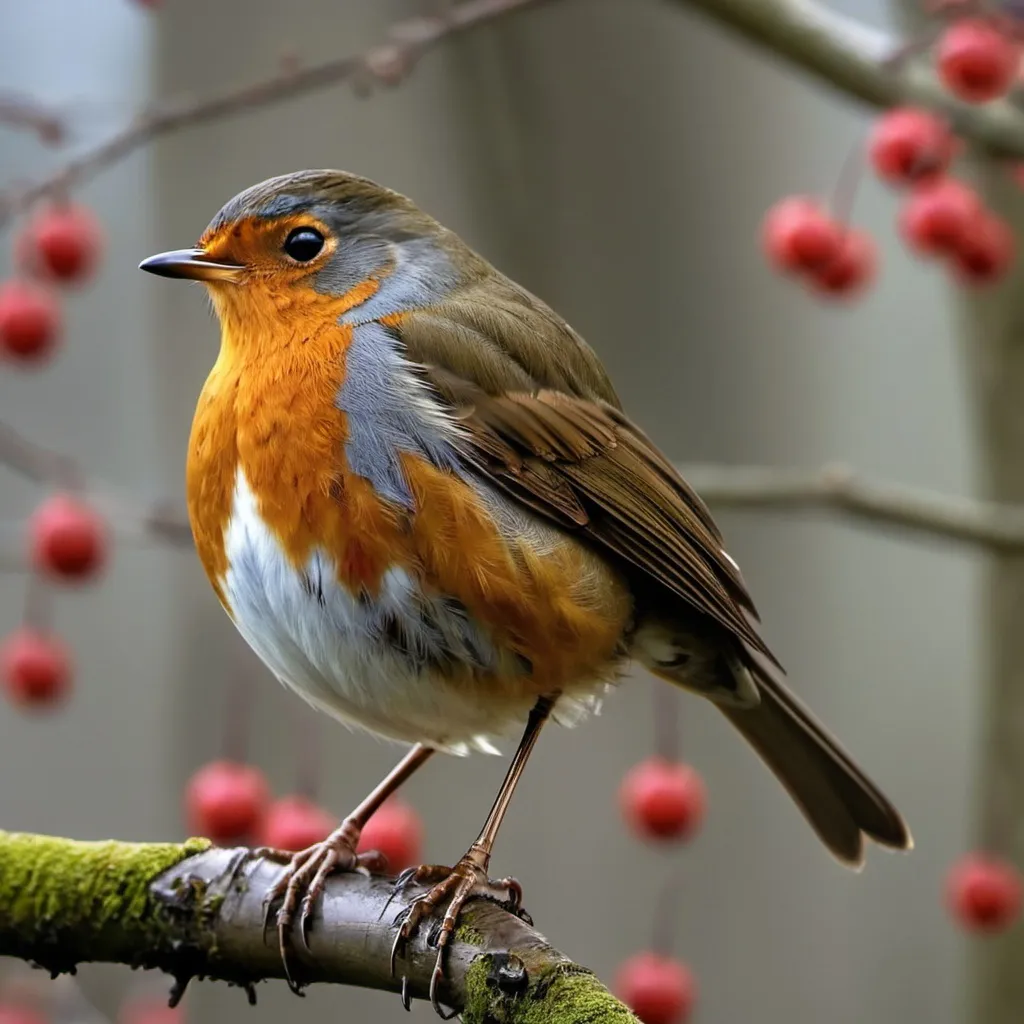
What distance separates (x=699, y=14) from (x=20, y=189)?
144cm

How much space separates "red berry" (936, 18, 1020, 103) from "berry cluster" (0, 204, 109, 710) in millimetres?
1844

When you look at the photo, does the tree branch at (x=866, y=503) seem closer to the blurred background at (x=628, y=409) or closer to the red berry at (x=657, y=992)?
the red berry at (x=657, y=992)

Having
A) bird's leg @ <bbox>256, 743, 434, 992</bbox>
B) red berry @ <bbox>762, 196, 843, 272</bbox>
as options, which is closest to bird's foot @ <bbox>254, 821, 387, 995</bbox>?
bird's leg @ <bbox>256, 743, 434, 992</bbox>

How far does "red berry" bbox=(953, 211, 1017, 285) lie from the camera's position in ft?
10.9

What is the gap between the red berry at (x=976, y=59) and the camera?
3051mm

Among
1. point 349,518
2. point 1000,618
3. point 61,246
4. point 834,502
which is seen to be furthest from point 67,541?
point 1000,618

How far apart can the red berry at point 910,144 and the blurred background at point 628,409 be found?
6.28ft

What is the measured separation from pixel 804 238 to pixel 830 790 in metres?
1.21

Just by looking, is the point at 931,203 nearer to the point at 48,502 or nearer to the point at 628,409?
the point at 48,502

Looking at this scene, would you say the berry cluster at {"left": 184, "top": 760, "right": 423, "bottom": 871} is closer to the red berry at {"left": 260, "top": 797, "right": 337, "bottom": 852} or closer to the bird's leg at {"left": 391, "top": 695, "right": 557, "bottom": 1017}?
the red berry at {"left": 260, "top": 797, "right": 337, "bottom": 852}

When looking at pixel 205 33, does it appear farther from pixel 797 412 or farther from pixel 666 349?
pixel 797 412

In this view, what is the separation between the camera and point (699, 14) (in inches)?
128

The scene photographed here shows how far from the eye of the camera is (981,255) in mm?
3350

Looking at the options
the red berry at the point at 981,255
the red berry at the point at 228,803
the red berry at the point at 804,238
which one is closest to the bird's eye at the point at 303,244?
the red berry at the point at 228,803
